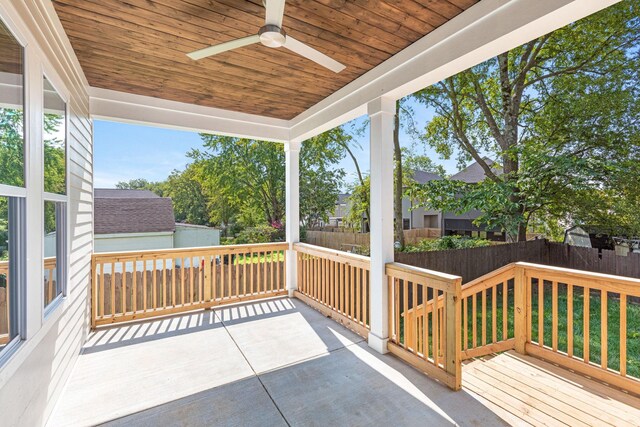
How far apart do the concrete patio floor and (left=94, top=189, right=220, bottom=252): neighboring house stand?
7.18m

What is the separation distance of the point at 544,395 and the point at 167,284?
4264 mm

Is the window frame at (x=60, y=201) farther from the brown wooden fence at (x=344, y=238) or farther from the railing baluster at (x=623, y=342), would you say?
the brown wooden fence at (x=344, y=238)

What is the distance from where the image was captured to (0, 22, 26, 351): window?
139 centimetres

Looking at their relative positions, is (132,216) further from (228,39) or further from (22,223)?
(22,223)

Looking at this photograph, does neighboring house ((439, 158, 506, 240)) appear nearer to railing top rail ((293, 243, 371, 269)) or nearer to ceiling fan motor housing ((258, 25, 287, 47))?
railing top rail ((293, 243, 371, 269))

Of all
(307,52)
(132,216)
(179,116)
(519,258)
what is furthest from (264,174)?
(307,52)

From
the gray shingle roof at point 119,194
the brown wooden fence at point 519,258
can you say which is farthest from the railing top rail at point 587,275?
the gray shingle roof at point 119,194

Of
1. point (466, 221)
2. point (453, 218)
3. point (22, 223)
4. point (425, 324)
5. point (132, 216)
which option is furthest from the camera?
point (453, 218)

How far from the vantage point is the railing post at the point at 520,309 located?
2934 mm

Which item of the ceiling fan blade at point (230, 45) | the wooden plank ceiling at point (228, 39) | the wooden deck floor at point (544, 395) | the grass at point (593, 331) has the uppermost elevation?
the wooden plank ceiling at point (228, 39)

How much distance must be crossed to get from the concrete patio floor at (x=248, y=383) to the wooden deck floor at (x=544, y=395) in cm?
19

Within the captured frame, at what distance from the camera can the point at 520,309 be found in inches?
117

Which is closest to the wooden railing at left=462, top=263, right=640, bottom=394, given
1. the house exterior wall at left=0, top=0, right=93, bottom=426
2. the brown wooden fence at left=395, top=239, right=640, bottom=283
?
the brown wooden fence at left=395, top=239, right=640, bottom=283

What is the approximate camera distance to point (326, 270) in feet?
13.5
